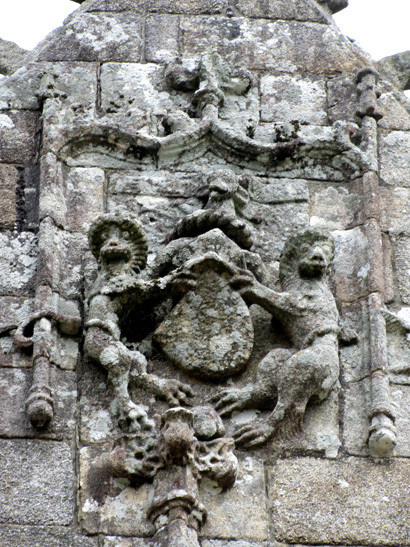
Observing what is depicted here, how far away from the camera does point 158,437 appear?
6.71m

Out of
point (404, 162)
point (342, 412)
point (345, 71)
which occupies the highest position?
point (345, 71)

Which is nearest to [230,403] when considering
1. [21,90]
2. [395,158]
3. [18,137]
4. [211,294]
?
[211,294]

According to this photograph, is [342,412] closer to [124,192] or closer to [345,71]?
[124,192]

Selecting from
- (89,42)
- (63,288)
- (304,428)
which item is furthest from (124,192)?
(304,428)

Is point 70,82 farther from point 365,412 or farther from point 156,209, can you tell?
point 365,412

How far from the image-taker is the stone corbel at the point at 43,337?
6.84 metres

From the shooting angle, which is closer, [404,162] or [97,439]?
[97,439]

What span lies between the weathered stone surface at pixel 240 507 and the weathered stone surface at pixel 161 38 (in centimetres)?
316

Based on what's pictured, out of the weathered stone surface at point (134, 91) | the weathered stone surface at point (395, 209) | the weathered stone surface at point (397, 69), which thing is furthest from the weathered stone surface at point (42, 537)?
the weathered stone surface at point (397, 69)

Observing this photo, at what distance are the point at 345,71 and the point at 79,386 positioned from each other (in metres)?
3.09

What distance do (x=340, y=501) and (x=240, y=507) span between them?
508 millimetres

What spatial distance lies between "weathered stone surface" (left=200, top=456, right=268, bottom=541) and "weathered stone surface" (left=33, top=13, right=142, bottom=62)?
3237 millimetres

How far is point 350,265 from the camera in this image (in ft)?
25.6

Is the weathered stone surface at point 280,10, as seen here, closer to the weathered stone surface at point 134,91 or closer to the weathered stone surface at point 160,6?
the weathered stone surface at point 160,6
